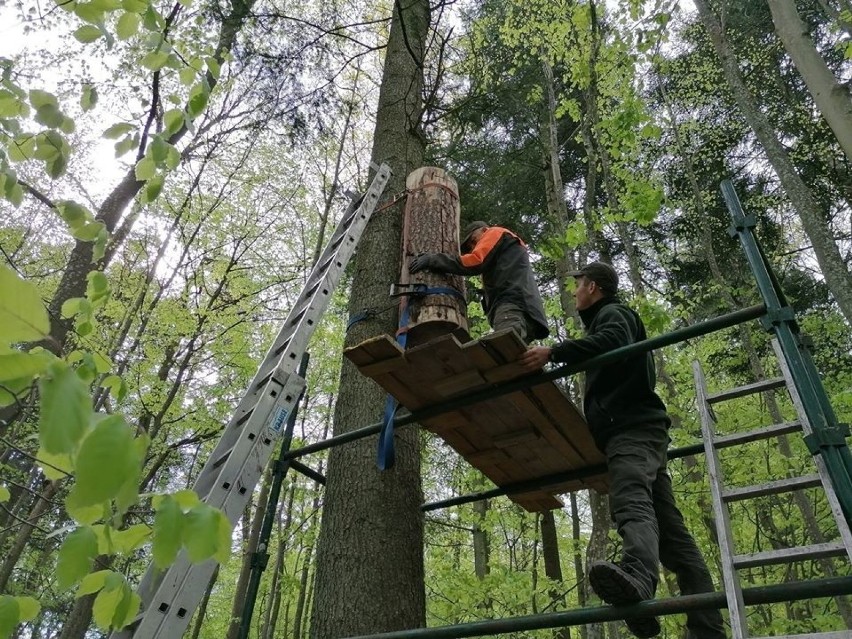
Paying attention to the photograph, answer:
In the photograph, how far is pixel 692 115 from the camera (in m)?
15.3

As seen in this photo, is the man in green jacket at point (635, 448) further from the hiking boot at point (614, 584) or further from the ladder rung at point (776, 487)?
the ladder rung at point (776, 487)

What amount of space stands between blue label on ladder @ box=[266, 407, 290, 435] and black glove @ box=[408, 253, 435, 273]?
124cm

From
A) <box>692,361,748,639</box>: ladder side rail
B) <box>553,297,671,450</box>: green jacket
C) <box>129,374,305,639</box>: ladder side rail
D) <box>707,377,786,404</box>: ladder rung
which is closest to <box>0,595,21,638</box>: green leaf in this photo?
<box>129,374,305,639</box>: ladder side rail

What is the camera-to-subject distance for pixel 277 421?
104 inches

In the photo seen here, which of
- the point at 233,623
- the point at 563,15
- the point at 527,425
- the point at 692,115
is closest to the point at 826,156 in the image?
the point at 692,115

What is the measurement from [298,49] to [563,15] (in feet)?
15.2

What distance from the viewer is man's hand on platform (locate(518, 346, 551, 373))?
2670 mm

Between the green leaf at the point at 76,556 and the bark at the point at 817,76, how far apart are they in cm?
762

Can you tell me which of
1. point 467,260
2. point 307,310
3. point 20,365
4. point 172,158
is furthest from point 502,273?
point 20,365

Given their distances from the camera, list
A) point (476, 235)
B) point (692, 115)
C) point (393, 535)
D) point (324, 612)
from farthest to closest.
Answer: point (692, 115), point (476, 235), point (393, 535), point (324, 612)

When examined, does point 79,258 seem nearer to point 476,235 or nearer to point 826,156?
point 476,235

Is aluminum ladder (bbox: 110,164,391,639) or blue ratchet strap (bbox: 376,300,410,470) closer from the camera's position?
aluminum ladder (bbox: 110,164,391,639)

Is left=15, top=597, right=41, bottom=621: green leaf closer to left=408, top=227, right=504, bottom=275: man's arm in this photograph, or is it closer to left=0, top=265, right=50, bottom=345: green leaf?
left=0, top=265, right=50, bottom=345: green leaf

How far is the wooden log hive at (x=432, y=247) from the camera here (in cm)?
345
